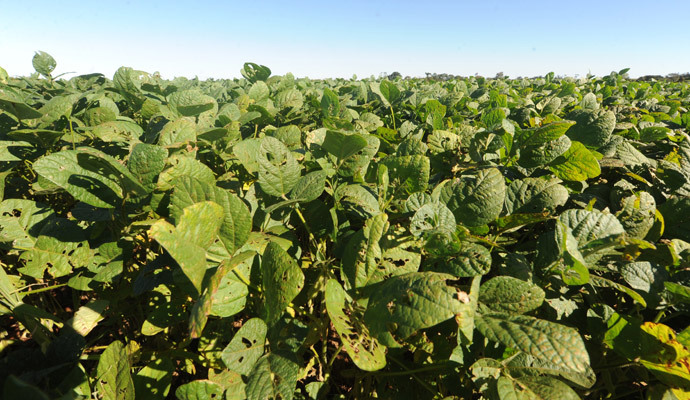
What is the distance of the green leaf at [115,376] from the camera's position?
986 mm

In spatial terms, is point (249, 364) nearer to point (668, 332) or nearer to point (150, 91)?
point (668, 332)

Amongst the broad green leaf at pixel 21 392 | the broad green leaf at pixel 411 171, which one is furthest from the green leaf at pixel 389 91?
the broad green leaf at pixel 21 392

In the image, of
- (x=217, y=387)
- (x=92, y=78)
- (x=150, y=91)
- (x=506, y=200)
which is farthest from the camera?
(x=92, y=78)

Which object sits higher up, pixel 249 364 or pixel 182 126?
pixel 182 126

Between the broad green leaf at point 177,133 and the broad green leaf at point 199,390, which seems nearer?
the broad green leaf at point 199,390

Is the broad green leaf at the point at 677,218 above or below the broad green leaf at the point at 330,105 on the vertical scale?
below

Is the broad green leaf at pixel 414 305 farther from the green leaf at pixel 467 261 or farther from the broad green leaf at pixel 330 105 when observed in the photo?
the broad green leaf at pixel 330 105

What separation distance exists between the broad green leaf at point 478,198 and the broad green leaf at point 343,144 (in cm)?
37

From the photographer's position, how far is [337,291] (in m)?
1.00

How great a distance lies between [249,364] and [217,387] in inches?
5.3

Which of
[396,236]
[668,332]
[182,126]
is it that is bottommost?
[668,332]

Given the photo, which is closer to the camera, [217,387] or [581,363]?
[581,363]

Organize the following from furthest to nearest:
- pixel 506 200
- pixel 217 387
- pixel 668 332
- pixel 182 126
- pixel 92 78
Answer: pixel 92 78 → pixel 182 126 → pixel 506 200 → pixel 217 387 → pixel 668 332

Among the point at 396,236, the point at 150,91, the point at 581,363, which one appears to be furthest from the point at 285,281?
the point at 150,91
